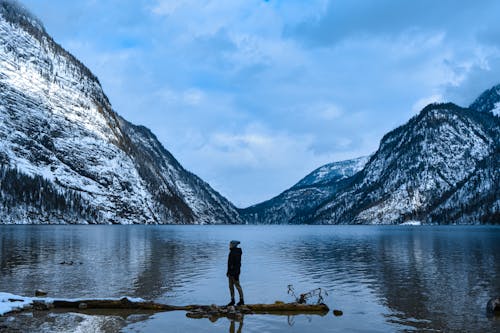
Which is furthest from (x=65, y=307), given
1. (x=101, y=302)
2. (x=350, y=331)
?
(x=350, y=331)

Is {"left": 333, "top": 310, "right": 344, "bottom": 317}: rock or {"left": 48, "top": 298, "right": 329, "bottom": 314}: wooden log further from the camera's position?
{"left": 333, "top": 310, "right": 344, "bottom": 317}: rock

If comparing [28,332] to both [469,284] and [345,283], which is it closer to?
[345,283]

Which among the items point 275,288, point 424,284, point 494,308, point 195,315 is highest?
point 195,315

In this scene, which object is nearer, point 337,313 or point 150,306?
point 150,306

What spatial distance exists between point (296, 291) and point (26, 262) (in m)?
34.0

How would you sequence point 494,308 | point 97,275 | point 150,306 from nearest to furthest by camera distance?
1. point 150,306
2. point 494,308
3. point 97,275

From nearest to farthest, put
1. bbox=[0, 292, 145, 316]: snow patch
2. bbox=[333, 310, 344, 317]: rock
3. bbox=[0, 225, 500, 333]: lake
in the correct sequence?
bbox=[0, 225, 500, 333]: lake < bbox=[0, 292, 145, 316]: snow patch < bbox=[333, 310, 344, 317]: rock

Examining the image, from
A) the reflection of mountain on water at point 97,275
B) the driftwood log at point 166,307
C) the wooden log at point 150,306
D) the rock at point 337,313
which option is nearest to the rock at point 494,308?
the rock at point 337,313

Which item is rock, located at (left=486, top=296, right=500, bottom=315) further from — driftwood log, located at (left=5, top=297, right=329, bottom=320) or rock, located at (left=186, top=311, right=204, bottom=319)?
rock, located at (left=186, top=311, right=204, bottom=319)

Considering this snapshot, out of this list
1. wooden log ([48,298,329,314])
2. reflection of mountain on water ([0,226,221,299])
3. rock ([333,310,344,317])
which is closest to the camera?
wooden log ([48,298,329,314])

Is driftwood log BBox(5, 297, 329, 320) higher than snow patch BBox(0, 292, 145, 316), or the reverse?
snow patch BBox(0, 292, 145, 316)

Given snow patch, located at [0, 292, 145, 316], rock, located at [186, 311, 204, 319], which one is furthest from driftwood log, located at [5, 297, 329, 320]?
rock, located at [186, 311, 204, 319]

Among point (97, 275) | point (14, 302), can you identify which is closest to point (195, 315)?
point (14, 302)

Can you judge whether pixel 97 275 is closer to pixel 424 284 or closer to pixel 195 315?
pixel 195 315
